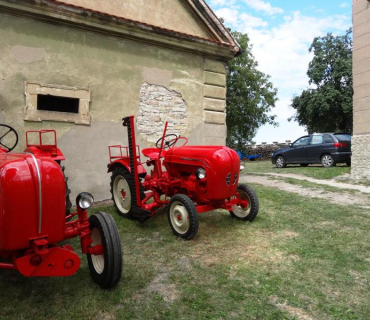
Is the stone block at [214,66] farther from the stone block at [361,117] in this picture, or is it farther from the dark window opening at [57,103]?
the stone block at [361,117]

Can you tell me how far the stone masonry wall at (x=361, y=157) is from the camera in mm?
9492

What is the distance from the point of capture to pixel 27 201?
219cm

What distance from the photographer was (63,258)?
2.39 meters

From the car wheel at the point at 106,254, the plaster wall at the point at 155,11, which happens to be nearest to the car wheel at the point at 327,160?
the plaster wall at the point at 155,11

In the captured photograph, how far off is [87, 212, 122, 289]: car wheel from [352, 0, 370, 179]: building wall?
9.13 m

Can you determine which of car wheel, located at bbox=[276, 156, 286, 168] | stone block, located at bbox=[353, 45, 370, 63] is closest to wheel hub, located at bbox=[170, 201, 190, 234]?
stone block, located at bbox=[353, 45, 370, 63]

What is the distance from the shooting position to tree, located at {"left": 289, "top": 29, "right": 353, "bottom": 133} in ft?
80.0

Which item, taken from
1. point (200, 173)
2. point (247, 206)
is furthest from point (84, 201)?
point (247, 206)

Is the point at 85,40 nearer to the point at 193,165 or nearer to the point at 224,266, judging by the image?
the point at 193,165

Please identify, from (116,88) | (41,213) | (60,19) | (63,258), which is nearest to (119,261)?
(63,258)

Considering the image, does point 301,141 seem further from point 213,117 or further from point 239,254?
point 239,254

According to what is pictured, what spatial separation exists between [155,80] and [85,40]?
5.44 feet

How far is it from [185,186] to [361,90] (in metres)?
7.80

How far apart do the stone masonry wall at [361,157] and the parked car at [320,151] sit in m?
1.92
